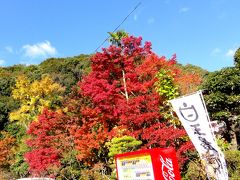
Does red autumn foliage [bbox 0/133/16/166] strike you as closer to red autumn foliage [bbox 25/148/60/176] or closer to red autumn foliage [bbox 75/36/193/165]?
red autumn foliage [bbox 25/148/60/176]

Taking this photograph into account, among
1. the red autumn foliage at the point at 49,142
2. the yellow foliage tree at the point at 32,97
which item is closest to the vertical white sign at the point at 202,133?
the red autumn foliage at the point at 49,142

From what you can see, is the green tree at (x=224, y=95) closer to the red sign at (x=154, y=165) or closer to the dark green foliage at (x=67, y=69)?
the red sign at (x=154, y=165)

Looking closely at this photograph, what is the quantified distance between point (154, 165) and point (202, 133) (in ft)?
6.05

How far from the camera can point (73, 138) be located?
20.0 meters

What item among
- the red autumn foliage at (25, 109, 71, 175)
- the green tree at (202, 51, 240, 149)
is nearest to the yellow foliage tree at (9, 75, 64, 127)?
the red autumn foliage at (25, 109, 71, 175)

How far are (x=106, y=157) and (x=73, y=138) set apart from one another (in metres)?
2.27

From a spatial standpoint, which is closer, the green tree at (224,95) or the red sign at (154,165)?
the red sign at (154,165)

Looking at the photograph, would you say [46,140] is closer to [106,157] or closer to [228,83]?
[106,157]

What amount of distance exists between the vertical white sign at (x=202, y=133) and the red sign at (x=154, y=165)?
57.9 inches

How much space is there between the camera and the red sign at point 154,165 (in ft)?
23.8

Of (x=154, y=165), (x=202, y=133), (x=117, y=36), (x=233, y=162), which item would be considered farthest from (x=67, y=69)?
(x=154, y=165)

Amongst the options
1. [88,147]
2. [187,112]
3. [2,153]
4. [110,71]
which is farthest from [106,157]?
[2,153]

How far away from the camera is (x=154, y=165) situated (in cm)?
735

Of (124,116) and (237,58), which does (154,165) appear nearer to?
(124,116)
